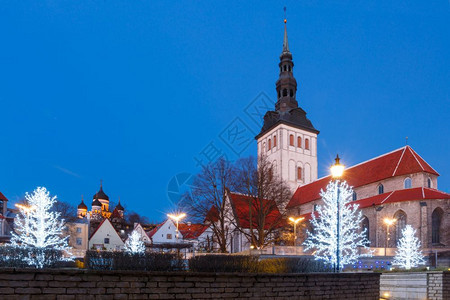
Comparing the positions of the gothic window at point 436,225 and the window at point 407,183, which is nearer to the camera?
the gothic window at point 436,225

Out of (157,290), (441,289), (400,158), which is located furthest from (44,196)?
(400,158)

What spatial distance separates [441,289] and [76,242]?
57025 millimetres

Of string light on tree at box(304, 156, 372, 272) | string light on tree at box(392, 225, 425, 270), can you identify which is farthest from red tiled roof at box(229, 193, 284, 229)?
string light on tree at box(392, 225, 425, 270)

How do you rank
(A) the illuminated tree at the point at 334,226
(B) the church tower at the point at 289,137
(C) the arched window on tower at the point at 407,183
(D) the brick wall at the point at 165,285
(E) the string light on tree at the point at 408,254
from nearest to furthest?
(D) the brick wall at the point at 165,285
(A) the illuminated tree at the point at 334,226
(E) the string light on tree at the point at 408,254
(C) the arched window on tower at the point at 407,183
(B) the church tower at the point at 289,137

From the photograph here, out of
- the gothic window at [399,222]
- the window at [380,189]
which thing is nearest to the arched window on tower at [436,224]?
the gothic window at [399,222]

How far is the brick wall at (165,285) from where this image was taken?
630cm

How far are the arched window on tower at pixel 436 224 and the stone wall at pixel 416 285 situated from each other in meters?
25.9

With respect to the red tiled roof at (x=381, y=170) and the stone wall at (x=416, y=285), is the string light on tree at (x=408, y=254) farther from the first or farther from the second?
the stone wall at (x=416, y=285)

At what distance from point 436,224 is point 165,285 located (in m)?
39.6

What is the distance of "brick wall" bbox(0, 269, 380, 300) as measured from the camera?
20.7ft

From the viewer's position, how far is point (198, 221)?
1542 inches

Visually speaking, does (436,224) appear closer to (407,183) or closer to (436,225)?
(436,225)

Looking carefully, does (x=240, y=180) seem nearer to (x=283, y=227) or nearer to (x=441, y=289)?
(x=283, y=227)

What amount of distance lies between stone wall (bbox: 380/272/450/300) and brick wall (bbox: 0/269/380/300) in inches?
194
